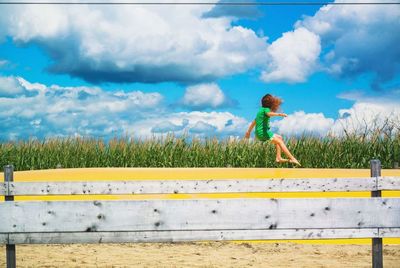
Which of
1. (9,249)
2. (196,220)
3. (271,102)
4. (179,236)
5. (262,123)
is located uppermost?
(271,102)

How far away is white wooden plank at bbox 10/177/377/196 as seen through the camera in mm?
5781

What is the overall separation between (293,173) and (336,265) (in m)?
4.92

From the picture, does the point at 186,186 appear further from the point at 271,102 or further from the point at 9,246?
the point at 271,102

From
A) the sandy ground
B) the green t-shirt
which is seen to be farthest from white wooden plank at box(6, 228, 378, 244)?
the green t-shirt

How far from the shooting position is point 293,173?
11734mm

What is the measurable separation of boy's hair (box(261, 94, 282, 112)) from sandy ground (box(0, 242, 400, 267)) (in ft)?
7.74

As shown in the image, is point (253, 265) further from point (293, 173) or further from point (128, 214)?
point (293, 173)

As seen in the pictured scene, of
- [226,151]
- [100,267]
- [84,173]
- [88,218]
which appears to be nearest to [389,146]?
[226,151]

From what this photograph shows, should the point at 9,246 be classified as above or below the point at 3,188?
below

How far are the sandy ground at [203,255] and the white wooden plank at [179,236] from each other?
1.60 metres

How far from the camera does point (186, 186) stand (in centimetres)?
575

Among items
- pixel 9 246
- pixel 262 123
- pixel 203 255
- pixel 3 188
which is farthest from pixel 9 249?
pixel 262 123

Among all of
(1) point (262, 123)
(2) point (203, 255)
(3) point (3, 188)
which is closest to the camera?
(3) point (3, 188)

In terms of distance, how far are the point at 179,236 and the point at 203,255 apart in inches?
92.5
